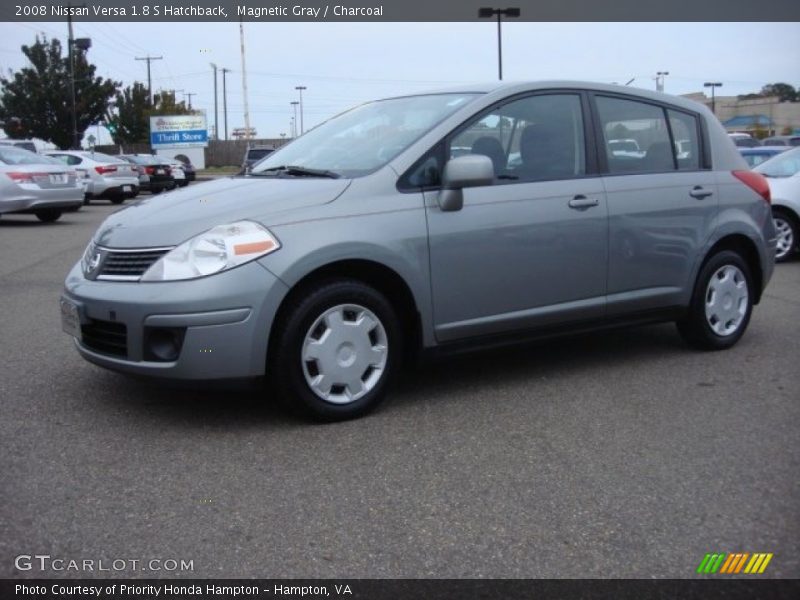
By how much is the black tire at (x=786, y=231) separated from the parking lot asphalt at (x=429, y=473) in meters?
5.52

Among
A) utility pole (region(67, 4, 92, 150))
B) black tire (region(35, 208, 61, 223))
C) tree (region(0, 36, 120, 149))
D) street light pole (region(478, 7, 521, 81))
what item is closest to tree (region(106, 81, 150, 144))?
tree (region(0, 36, 120, 149))

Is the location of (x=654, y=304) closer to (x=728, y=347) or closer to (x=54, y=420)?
(x=728, y=347)

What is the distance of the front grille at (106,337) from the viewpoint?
4109 mm

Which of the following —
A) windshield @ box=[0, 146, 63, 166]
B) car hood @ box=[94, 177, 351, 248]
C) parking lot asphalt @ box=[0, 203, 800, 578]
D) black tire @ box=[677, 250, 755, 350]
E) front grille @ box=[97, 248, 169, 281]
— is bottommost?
parking lot asphalt @ box=[0, 203, 800, 578]

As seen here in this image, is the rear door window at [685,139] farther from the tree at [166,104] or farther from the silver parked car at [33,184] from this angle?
the tree at [166,104]

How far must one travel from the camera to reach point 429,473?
12.1 ft

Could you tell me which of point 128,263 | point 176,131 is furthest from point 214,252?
point 176,131

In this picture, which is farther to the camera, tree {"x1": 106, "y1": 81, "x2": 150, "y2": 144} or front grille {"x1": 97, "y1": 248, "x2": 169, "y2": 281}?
tree {"x1": 106, "y1": 81, "x2": 150, "y2": 144}

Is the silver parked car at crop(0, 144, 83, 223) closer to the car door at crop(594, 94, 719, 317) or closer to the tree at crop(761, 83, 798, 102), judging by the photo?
the car door at crop(594, 94, 719, 317)

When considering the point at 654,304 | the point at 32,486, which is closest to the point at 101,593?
the point at 32,486

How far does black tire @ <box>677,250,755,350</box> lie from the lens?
5.70m

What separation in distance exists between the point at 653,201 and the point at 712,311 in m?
0.95

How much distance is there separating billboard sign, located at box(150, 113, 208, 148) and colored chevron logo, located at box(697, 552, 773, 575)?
57.4m

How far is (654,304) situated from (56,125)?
47283 millimetres
